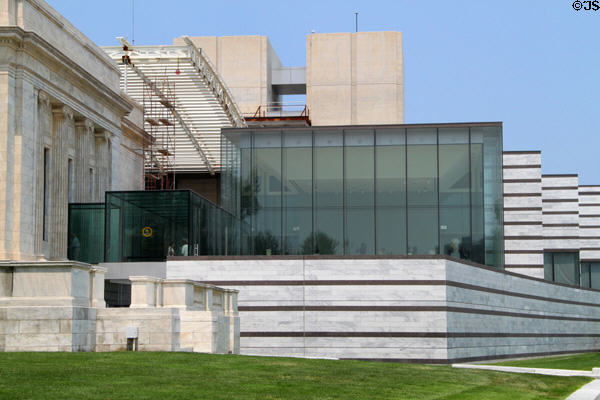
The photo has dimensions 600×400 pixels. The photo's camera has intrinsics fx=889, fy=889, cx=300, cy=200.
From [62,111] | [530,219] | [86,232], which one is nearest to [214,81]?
[62,111]

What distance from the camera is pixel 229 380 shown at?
18109 millimetres

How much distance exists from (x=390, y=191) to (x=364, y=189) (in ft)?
4.48

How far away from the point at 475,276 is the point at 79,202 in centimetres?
2365

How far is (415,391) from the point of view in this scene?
19.3m

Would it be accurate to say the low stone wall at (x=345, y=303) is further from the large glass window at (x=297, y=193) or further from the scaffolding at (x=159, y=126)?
the scaffolding at (x=159, y=126)

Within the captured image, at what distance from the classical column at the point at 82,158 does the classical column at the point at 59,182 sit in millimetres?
2415

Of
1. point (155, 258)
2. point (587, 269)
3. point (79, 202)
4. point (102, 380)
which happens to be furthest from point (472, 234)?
point (587, 269)

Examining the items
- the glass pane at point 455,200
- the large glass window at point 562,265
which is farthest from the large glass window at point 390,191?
the large glass window at point 562,265

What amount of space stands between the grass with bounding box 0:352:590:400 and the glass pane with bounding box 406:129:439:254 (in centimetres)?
2063

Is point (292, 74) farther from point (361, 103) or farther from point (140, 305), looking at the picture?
point (140, 305)

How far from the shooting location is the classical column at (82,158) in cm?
5409

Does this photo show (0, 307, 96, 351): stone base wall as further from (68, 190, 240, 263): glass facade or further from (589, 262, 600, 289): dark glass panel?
(589, 262, 600, 289): dark glass panel

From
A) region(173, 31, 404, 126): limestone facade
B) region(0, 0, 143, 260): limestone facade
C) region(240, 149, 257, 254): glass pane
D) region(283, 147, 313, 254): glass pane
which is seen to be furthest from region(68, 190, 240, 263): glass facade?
region(173, 31, 404, 126): limestone facade

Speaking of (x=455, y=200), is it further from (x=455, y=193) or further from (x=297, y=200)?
(x=297, y=200)
